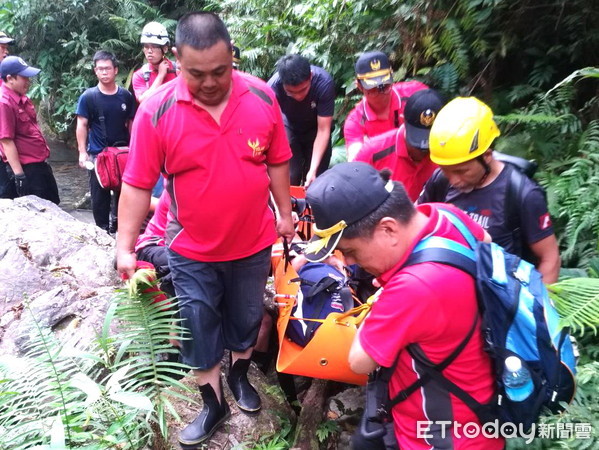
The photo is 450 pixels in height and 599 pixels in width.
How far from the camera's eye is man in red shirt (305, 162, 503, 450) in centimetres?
173

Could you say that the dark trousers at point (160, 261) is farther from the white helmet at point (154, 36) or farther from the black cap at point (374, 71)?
the white helmet at point (154, 36)

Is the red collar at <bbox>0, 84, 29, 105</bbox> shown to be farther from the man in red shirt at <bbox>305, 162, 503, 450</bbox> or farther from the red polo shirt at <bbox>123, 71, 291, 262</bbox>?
the man in red shirt at <bbox>305, 162, 503, 450</bbox>

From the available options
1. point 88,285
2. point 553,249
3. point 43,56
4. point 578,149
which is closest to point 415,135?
point 553,249

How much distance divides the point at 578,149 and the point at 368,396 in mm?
3470

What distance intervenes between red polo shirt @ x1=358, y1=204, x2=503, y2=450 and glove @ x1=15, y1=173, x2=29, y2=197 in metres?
5.89

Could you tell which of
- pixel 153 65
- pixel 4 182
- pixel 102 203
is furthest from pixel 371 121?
pixel 4 182

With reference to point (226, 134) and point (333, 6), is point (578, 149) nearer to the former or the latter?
point (226, 134)

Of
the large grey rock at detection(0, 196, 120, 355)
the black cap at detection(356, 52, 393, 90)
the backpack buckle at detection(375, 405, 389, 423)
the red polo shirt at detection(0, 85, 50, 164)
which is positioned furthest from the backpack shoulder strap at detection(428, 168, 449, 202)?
the red polo shirt at detection(0, 85, 50, 164)

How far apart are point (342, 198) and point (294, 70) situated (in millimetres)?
3314

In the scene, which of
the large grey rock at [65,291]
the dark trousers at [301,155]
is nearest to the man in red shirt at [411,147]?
the large grey rock at [65,291]

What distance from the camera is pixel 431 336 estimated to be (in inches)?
70.3

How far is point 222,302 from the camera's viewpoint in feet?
10.2

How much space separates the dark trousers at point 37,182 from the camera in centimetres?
656

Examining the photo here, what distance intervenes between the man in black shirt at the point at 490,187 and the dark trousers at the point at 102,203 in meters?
5.15
